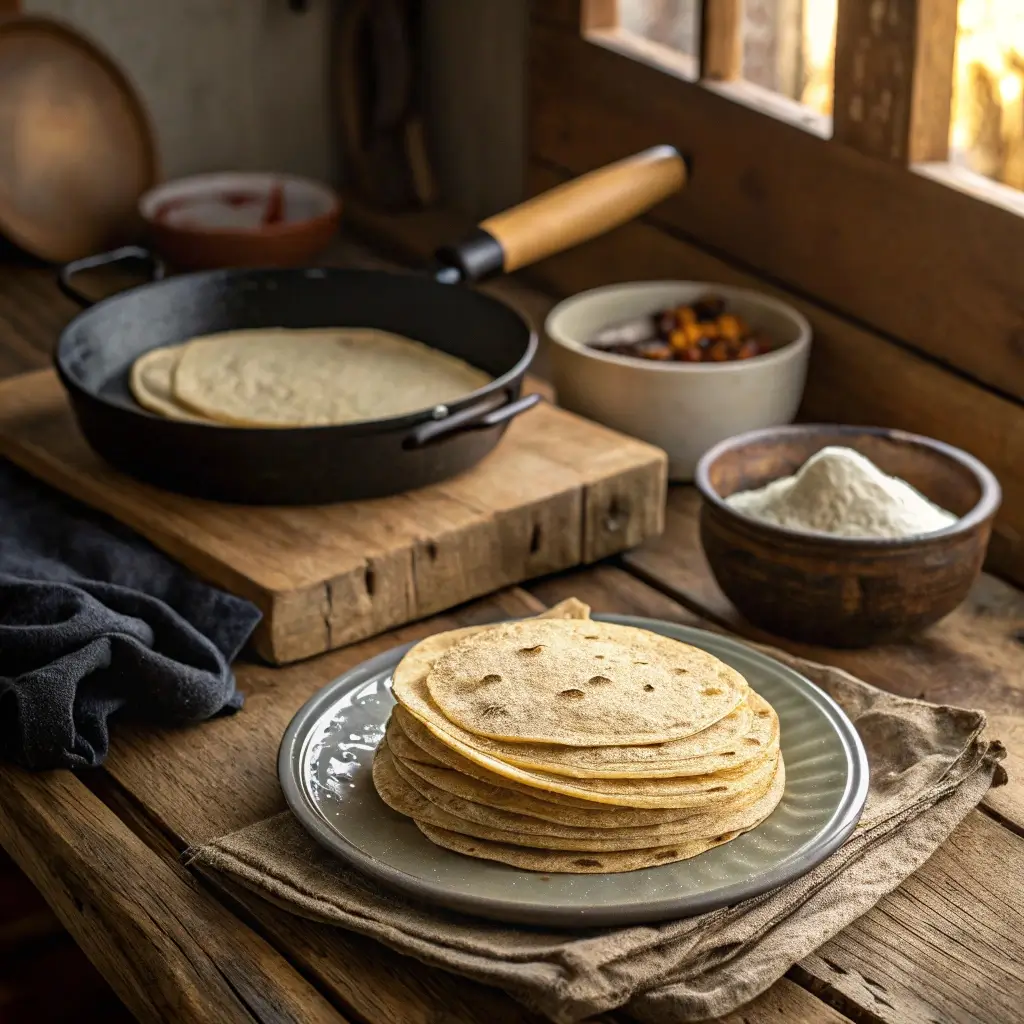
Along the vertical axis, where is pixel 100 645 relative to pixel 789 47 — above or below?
below

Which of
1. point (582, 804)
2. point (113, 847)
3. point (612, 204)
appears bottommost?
point (113, 847)

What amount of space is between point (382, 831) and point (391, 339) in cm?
77

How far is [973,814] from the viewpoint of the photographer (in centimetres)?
116

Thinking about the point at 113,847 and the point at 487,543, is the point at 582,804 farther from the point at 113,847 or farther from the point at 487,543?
the point at 487,543

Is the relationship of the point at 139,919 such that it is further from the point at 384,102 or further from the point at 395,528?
the point at 384,102

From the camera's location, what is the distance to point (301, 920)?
41.3 inches

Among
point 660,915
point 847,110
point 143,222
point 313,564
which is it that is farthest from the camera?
point 143,222

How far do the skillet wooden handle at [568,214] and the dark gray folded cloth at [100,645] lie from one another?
1.62 feet

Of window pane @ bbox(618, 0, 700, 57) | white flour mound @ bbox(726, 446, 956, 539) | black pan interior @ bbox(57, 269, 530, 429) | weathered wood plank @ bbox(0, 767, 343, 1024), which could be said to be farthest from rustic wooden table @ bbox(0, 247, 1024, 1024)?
window pane @ bbox(618, 0, 700, 57)

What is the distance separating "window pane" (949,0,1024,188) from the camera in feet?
5.92

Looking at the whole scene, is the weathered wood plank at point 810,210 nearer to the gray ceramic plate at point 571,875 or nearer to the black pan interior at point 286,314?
the black pan interior at point 286,314

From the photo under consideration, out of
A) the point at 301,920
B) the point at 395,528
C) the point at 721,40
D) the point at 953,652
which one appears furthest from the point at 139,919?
the point at 721,40

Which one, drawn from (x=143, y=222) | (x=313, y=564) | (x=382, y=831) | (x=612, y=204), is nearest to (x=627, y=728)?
(x=382, y=831)

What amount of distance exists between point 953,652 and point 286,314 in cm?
84
